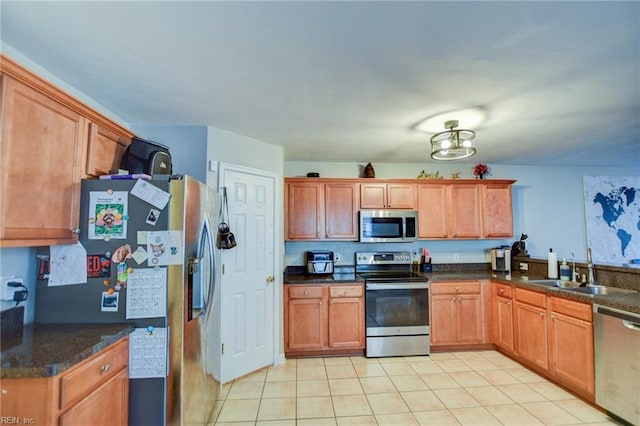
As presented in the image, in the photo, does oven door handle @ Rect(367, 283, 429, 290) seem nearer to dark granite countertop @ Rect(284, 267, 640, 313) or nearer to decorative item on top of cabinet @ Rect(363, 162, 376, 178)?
dark granite countertop @ Rect(284, 267, 640, 313)

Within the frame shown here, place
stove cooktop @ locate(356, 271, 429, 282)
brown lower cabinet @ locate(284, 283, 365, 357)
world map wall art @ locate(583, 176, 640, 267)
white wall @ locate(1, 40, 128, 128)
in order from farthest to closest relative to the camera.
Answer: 1. world map wall art @ locate(583, 176, 640, 267)
2. stove cooktop @ locate(356, 271, 429, 282)
3. brown lower cabinet @ locate(284, 283, 365, 357)
4. white wall @ locate(1, 40, 128, 128)

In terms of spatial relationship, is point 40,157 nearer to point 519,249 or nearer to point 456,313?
point 456,313

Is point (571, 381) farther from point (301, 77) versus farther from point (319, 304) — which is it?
point (301, 77)

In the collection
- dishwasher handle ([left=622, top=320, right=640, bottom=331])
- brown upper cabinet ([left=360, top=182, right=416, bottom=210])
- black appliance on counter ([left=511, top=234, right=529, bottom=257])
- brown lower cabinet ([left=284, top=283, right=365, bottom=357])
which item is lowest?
brown lower cabinet ([left=284, top=283, right=365, bottom=357])

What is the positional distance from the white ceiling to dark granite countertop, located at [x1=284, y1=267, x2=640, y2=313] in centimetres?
154

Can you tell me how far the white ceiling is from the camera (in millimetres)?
1422

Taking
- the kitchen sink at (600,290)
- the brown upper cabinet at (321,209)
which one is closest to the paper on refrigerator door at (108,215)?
the brown upper cabinet at (321,209)

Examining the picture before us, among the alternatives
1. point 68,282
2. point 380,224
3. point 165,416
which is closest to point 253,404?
point 165,416

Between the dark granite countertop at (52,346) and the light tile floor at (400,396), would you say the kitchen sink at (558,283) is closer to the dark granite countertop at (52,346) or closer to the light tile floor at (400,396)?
the light tile floor at (400,396)

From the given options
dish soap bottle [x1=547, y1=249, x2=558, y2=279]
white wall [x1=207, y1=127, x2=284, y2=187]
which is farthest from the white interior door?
dish soap bottle [x1=547, y1=249, x2=558, y2=279]

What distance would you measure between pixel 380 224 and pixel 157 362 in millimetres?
2919

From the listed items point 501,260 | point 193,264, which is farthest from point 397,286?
point 193,264

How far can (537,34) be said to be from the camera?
1.57 m

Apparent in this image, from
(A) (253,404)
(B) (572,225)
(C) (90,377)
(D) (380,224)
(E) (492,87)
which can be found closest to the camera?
(C) (90,377)
